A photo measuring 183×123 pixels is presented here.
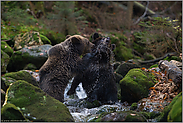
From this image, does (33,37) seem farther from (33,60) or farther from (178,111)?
(178,111)

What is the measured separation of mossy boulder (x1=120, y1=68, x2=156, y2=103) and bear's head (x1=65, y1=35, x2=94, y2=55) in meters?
1.80

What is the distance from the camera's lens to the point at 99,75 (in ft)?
23.2

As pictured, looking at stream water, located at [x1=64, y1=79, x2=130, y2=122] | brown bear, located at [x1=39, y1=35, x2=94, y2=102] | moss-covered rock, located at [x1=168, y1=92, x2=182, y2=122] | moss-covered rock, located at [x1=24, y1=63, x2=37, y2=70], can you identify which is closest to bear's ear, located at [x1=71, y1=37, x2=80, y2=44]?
brown bear, located at [x1=39, y1=35, x2=94, y2=102]

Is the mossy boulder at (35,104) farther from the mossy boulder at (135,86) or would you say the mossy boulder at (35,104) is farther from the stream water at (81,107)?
the mossy boulder at (135,86)

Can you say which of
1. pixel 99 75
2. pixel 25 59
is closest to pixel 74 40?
pixel 99 75

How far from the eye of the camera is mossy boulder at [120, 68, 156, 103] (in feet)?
22.9

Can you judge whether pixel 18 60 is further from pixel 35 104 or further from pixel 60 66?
pixel 35 104

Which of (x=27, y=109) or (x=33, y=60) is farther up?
(x=27, y=109)

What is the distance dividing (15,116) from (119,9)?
20.2 m

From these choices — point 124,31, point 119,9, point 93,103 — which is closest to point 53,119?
point 93,103

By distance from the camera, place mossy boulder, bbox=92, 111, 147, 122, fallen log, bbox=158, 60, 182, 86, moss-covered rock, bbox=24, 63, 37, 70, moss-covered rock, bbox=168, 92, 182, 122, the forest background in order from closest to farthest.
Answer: moss-covered rock, bbox=168, 92, 182, 122 → mossy boulder, bbox=92, 111, 147, 122 → fallen log, bbox=158, 60, 182, 86 → moss-covered rock, bbox=24, 63, 37, 70 → the forest background

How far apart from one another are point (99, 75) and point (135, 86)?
1351mm

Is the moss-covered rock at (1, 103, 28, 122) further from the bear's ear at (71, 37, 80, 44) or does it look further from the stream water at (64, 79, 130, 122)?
the bear's ear at (71, 37, 80, 44)

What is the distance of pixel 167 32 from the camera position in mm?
12727
